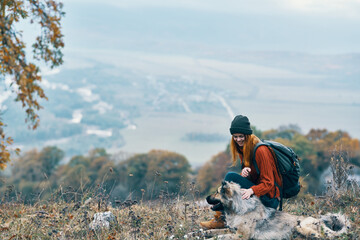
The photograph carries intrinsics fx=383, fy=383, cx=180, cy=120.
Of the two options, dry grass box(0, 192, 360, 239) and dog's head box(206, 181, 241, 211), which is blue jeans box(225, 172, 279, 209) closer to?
dog's head box(206, 181, 241, 211)

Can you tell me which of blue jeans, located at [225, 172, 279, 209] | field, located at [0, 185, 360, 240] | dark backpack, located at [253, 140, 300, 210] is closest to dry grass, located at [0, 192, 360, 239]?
field, located at [0, 185, 360, 240]

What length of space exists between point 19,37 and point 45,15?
103 cm

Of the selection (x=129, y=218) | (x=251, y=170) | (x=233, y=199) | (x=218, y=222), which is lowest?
(x=129, y=218)

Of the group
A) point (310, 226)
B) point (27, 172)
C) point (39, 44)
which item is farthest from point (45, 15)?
point (27, 172)

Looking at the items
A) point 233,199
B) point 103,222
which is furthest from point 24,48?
point 233,199

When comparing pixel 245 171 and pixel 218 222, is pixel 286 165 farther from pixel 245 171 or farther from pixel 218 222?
pixel 218 222

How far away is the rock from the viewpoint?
6039 mm

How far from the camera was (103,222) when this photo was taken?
20.2 feet

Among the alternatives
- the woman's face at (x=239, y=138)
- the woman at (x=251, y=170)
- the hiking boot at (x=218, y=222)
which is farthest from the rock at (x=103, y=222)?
the woman's face at (x=239, y=138)

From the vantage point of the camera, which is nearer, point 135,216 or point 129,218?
point 135,216

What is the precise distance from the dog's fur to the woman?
133 millimetres

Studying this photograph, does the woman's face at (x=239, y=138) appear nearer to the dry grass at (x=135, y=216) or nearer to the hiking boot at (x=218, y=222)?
the hiking boot at (x=218, y=222)

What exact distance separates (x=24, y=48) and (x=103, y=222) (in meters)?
3.70

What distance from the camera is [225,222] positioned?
5.37 meters
